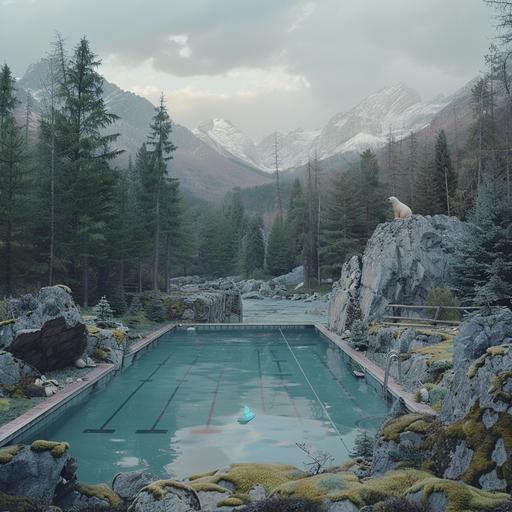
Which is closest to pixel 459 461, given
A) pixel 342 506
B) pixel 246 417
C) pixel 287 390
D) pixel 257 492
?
pixel 342 506

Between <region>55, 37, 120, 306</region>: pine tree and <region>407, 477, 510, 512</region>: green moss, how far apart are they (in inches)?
957

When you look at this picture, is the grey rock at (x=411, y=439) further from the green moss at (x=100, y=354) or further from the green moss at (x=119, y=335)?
the green moss at (x=119, y=335)

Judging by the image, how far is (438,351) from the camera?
14.9 meters

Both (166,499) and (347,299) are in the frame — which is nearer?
(166,499)

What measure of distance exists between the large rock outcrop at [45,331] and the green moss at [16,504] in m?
7.77

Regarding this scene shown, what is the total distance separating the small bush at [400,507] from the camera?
532cm

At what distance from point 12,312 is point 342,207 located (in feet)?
134

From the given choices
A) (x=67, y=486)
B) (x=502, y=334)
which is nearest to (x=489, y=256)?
(x=502, y=334)

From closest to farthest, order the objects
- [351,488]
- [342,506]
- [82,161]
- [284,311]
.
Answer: [342,506], [351,488], [82,161], [284,311]

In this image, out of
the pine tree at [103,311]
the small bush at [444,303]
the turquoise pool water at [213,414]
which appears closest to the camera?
the turquoise pool water at [213,414]

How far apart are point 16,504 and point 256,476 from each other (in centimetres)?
318

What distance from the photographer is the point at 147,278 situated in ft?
144

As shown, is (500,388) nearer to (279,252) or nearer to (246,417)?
(246,417)

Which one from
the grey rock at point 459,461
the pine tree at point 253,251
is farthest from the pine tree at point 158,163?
the pine tree at point 253,251
